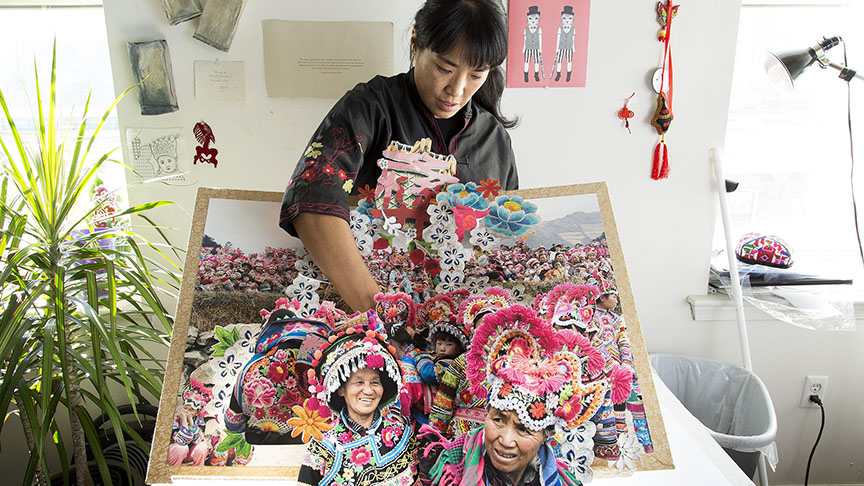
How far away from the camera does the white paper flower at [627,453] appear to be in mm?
911

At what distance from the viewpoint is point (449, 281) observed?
40.5 inches

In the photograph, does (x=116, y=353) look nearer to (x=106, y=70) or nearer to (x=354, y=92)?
(x=354, y=92)

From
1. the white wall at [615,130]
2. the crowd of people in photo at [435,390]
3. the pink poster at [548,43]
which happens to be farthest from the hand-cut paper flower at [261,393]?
the pink poster at [548,43]

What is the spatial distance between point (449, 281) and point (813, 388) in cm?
163

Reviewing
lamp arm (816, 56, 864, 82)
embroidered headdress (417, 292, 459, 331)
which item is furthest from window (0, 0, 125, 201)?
lamp arm (816, 56, 864, 82)

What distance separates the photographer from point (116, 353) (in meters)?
1.06

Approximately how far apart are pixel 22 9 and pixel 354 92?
1.42m

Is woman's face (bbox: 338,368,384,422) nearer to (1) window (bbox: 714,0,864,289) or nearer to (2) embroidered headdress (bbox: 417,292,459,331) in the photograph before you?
(2) embroidered headdress (bbox: 417,292,459,331)

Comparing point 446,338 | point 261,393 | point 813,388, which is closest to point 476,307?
point 446,338

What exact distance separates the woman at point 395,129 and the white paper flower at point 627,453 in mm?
508

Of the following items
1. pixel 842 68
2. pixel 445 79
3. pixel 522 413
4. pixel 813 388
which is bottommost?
pixel 813 388

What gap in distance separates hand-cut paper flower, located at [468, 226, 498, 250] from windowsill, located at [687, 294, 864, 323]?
3.51 ft

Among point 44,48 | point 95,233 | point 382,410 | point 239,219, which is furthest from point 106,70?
point 382,410

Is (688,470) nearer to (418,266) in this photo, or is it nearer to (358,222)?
(418,266)
